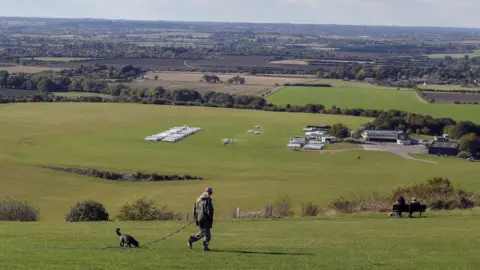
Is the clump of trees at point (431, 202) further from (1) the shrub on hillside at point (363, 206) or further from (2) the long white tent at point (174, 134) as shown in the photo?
(2) the long white tent at point (174, 134)

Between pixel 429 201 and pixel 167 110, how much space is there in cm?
6666

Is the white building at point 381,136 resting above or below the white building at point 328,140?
above

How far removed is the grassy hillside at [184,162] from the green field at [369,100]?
13.0 metres

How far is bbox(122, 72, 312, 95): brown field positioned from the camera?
382ft

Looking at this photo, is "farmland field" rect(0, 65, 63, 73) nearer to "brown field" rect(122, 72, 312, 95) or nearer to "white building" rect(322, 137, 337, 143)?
"brown field" rect(122, 72, 312, 95)

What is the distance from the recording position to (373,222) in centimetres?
2352

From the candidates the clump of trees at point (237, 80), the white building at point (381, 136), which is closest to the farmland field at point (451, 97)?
the white building at point (381, 136)

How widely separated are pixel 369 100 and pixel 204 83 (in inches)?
1431

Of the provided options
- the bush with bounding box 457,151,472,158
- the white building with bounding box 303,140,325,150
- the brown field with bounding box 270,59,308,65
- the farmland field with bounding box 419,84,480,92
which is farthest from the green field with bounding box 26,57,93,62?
the bush with bounding box 457,151,472,158

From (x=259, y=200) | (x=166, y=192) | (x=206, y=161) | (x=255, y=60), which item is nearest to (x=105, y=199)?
(x=166, y=192)

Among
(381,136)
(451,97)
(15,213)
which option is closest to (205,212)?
(15,213)

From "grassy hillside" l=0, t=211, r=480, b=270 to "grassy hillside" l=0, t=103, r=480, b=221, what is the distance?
11.8 m

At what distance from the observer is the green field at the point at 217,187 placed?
16.1m

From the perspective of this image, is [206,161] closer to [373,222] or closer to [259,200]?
[259,200]
